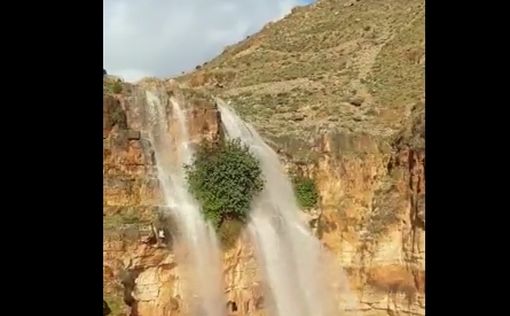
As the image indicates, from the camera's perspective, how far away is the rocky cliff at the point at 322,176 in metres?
11.6

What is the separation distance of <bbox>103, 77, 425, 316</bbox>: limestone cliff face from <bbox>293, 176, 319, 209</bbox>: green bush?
0.45 ft

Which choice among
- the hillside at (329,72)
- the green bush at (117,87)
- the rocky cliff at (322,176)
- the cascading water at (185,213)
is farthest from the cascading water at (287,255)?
the green bush at (117,87)

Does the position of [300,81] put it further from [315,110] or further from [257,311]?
[257,311]

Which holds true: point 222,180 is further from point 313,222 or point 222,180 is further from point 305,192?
point 313,222

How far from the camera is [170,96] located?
13.6 meters

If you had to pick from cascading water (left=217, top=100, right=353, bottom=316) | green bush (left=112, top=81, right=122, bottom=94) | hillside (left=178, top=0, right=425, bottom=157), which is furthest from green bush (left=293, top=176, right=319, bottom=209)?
green bush (left=112, top=81, right=122, bottom=94)

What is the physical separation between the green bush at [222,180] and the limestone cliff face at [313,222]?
344 mm

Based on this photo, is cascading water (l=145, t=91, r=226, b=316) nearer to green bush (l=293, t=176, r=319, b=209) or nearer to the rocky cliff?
the rocky cliff

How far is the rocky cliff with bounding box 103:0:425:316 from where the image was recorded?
11555 millimetres

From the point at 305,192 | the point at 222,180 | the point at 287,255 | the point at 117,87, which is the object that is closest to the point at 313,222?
the point at 305,192

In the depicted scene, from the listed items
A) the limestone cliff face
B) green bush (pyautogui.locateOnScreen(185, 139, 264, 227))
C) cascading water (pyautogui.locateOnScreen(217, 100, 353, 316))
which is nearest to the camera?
the limestone cliff face

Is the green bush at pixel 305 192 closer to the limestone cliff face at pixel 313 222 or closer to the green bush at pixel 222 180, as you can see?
the limestone cliff face at pixel 313 222
